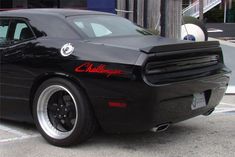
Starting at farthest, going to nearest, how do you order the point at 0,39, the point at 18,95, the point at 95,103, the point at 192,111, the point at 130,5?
the point at 130,5 → the point at 0,39 → the point at 18,95 → the point at 192,111 → the point at 95,103

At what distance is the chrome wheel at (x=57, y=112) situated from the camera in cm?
540

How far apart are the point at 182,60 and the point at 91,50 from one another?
3.19ft

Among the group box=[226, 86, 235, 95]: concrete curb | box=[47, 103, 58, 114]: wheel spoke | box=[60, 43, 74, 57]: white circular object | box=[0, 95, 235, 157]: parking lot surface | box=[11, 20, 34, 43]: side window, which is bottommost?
box=[226, 86, 235, 95]: concrete curb

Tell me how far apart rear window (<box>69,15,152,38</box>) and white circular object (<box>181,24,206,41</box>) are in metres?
8.33

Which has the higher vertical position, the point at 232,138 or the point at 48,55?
the point at 48,55

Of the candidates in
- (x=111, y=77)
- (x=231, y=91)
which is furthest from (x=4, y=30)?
(x=231, y=91)

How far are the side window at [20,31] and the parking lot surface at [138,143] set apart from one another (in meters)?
1.16

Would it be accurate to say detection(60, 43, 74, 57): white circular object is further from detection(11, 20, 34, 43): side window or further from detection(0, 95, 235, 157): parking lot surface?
detection(0, 95, 235, 157): parking lot surface

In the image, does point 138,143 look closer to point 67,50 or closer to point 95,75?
point 95,75

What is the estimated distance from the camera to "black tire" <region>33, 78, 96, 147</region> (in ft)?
17.0

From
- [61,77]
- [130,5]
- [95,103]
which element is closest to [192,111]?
[95,103]

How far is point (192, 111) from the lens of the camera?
543 cm

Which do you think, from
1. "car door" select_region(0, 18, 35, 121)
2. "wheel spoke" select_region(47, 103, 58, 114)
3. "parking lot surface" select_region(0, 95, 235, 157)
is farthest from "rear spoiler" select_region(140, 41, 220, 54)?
"car door" select_region(0, 18, 35, 121)

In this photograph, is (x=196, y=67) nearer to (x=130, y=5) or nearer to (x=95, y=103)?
(x=95, y=103)
